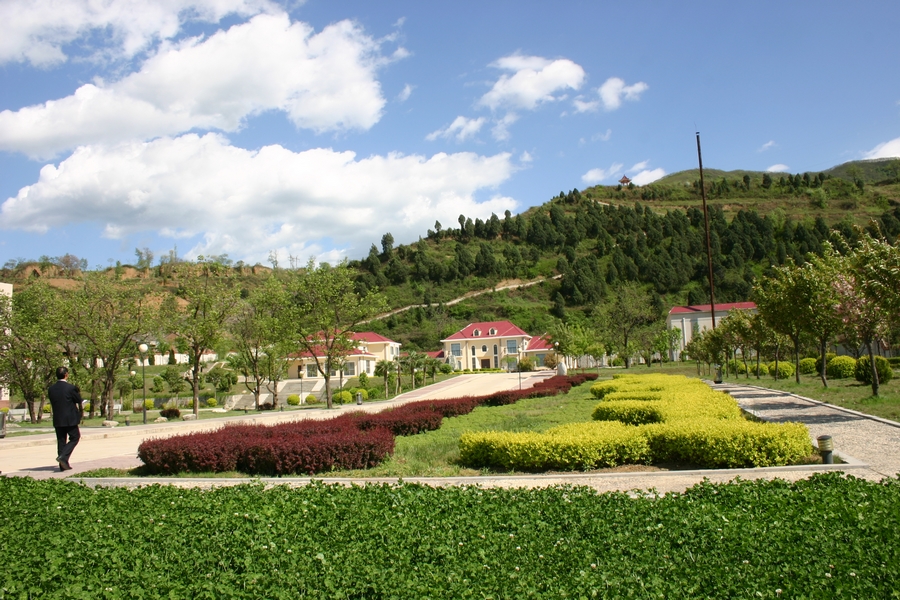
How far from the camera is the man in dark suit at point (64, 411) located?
8578 millimetres

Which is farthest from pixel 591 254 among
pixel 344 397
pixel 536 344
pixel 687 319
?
pixel 344 397

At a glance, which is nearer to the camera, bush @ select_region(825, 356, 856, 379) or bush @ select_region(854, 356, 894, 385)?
bush @ select_region(854, 356, 894, 385)

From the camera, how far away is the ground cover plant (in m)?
3.41

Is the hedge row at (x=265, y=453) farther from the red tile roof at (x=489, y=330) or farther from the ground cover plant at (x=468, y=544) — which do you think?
the red tile roof at (x=489, y=330)

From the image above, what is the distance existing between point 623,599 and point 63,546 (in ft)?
12.8

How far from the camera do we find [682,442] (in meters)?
7.93

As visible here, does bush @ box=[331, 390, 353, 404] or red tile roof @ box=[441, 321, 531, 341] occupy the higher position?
red tile roof @ box=[441, 321, 531, 341]

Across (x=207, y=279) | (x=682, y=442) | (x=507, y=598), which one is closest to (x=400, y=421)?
(x=682, y=442)

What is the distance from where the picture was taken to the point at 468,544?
4152 mm

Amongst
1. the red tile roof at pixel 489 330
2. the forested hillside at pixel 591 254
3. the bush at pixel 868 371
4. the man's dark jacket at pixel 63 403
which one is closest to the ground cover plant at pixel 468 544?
the man's dark jacket at pixel 63 403

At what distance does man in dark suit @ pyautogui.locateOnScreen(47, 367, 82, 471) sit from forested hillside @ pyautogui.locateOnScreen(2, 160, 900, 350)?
70054 millimetres

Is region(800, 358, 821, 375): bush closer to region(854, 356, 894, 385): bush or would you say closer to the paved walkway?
region(854, 356, 894, 385): bush

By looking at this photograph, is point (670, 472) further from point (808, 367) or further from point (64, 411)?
point (808, 367)

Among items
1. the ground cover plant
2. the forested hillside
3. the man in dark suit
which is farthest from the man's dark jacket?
the forested hillside
